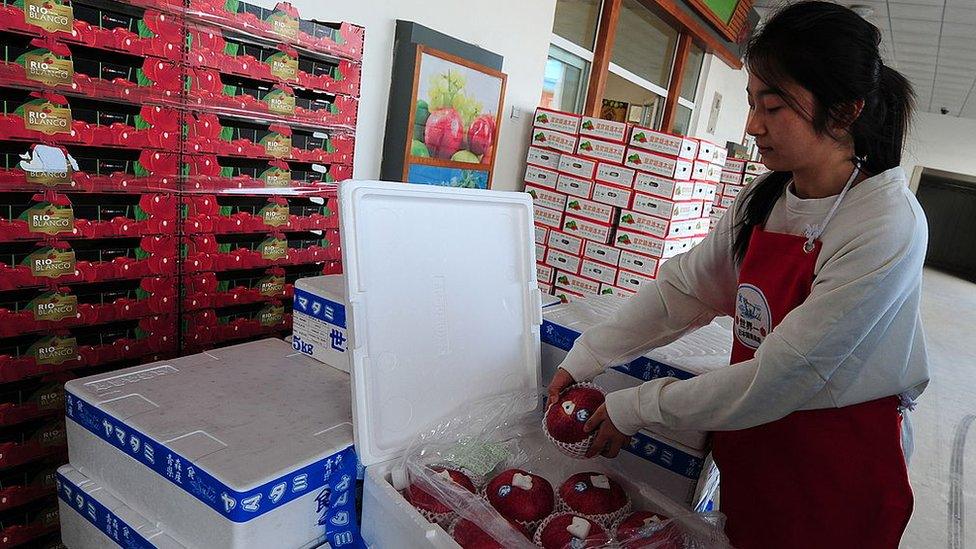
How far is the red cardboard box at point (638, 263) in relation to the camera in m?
3.58

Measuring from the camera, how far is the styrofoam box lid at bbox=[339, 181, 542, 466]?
107cm

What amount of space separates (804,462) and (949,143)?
18.2 metres

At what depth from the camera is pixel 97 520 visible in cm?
107

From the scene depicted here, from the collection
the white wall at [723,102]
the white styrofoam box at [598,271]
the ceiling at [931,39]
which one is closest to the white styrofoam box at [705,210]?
the white styrofoam box at [598,271]

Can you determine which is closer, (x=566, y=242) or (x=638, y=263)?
(x=638, y=263)

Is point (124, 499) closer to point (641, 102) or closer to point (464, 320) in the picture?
point (464, 320)

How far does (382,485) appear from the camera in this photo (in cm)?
102

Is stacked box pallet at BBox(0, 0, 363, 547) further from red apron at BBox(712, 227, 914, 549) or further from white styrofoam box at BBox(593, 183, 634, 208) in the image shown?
white styrofoam box at BBox(593, 183, 634, 208)

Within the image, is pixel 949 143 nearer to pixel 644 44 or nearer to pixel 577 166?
pixel 644 44

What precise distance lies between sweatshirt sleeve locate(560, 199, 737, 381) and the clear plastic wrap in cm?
17

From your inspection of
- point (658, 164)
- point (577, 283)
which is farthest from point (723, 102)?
point (577, 283)

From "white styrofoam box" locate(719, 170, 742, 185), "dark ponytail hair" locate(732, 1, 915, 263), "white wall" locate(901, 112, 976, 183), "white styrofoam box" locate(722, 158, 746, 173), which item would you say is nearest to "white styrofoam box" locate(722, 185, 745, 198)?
"white styrofoam box" locate(719, 170, 742, 185)

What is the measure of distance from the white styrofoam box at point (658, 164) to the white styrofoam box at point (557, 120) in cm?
38

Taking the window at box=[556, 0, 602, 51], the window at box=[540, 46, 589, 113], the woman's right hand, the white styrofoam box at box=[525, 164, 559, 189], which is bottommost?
the woman's right hand
